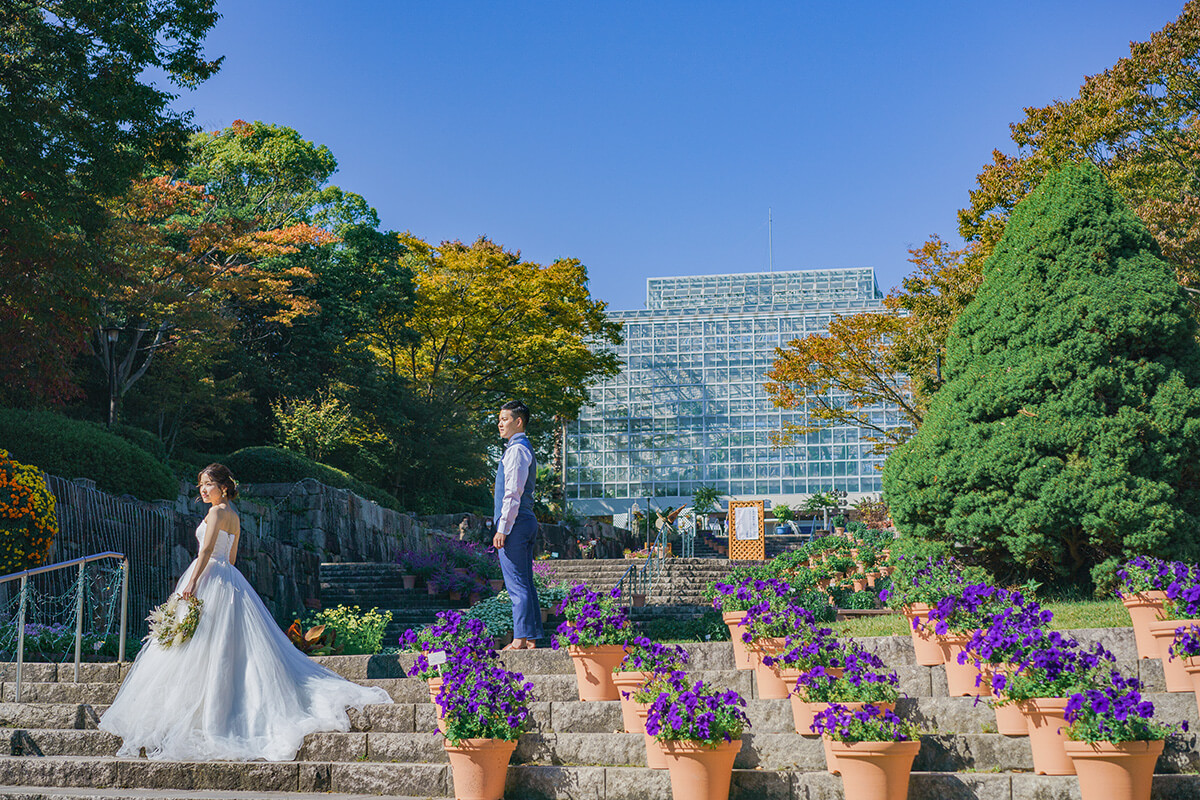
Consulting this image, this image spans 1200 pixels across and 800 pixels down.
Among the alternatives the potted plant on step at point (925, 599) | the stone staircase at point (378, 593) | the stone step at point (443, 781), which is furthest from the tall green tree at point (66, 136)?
the potted plant on step at point (925, 599)

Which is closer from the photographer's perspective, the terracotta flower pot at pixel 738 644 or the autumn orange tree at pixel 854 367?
the terracotta flower pot at pixel 738 644

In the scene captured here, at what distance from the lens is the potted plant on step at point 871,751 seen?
13.7 ft

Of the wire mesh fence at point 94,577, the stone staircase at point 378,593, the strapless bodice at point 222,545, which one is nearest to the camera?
the strapless bodice at point 222,545

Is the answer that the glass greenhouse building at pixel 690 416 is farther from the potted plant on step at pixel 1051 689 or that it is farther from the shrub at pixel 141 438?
the potted plant on step at pixel 1051 689

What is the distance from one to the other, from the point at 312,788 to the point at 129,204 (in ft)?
43.0

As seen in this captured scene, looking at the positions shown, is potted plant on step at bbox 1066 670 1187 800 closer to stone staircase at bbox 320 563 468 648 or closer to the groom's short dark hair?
the groom's short dark hair

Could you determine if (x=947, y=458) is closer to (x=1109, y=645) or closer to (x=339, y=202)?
(x=1109, y=645)

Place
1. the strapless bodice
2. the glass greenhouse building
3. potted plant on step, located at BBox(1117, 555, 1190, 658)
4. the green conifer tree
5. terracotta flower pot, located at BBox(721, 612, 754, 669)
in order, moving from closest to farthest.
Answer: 1. potted plant on step, located at BBox(1117, 555, 1190, 658)
2. the strapless bodice
3. terracotta flower pot, located at BBox(721, 612, 754, 669)
4. the green conifer tree
5. the glass greenhouse building

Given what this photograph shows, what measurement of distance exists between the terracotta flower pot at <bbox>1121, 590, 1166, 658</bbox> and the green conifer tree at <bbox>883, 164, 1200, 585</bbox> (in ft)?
7.82

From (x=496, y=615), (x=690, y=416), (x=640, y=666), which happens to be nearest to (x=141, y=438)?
(x=496, y=615)

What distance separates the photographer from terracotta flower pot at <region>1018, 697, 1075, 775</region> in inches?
171

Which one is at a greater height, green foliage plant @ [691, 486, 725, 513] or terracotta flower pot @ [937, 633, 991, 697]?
green foliage plant @ [691, 486, 725, 513]

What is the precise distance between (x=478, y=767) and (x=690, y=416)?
4143 cm

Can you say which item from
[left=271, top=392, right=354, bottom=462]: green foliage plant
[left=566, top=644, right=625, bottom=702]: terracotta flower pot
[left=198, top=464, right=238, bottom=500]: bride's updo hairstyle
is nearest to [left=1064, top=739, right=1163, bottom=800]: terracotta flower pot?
[left=566, top=644, right=625, bottom=702]: terracotta flower pot
